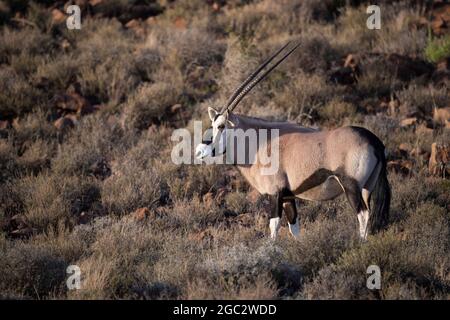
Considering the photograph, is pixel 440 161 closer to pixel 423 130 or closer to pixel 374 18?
pixel 423 130

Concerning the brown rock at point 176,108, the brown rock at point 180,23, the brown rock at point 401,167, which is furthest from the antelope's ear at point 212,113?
the brown rock at point 180,23

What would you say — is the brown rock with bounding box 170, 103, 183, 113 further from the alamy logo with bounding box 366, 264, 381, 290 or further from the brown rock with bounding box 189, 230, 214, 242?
the alamy logo with bounding box 366, 264, 381, 290

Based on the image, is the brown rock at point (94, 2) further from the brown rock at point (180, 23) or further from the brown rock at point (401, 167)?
the brown rock at point (401, 167)

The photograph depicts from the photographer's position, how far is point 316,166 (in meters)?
7.09

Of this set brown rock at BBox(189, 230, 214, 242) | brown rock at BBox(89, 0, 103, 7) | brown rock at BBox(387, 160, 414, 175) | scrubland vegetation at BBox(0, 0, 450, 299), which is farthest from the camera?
brown rock at BBox(89, 0, 103, 7)

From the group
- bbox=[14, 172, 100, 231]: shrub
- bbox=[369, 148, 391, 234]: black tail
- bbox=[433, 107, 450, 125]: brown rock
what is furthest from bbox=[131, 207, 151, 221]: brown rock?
bbox=[433, 107, 450, 125]: brown rock

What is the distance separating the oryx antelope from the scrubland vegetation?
368mm

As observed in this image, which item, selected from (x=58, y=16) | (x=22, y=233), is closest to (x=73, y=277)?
(x=22, y=233)

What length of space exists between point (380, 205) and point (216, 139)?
6.74 ft

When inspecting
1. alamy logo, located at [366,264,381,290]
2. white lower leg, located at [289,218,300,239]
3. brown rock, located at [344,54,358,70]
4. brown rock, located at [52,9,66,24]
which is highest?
brown rock, located at [52,9,66,24]

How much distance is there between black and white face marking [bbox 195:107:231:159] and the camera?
757 cm

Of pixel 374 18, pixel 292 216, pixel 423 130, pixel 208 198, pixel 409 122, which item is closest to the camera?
pixel 292 216

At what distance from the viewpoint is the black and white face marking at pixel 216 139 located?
298 inches
